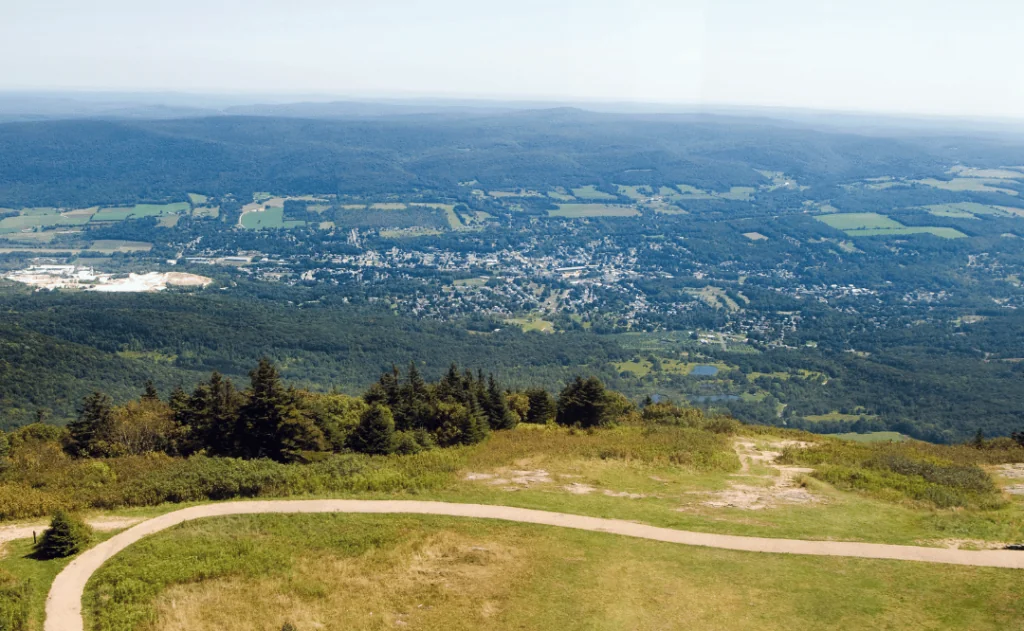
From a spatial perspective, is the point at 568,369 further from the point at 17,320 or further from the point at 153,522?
the point at 153,522

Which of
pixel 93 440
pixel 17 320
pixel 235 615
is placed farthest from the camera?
pixel 17 320

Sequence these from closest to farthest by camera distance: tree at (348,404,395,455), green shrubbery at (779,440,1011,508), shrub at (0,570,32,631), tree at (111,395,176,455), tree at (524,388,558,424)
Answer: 1. shrub at (0,570,32,631)
2. green shrubbery at (779,440,1011,508)
3. tree at (348,404,395,455)
4. tree at (111,395,176,455)
5. tree at (524,388,558,424)

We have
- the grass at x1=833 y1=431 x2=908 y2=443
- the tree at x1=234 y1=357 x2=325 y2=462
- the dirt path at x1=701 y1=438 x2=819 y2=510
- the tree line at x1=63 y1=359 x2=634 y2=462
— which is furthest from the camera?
the grass at x1=833 y1=431 x2=908 y2=443

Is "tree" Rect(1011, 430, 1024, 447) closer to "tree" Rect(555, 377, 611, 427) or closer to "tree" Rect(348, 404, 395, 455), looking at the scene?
"tree" Rect(555, 377, 611, 427)

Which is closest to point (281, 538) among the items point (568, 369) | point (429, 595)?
point (429, 595)

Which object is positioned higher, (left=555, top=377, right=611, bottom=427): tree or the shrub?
the shrub

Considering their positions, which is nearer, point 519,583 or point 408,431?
point 519,583

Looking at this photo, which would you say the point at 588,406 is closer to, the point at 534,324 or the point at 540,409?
the point at 540,409

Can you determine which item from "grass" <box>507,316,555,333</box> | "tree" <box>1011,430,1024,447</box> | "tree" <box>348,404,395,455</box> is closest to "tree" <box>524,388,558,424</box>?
"tree" <box>348,404,395,455</box>
